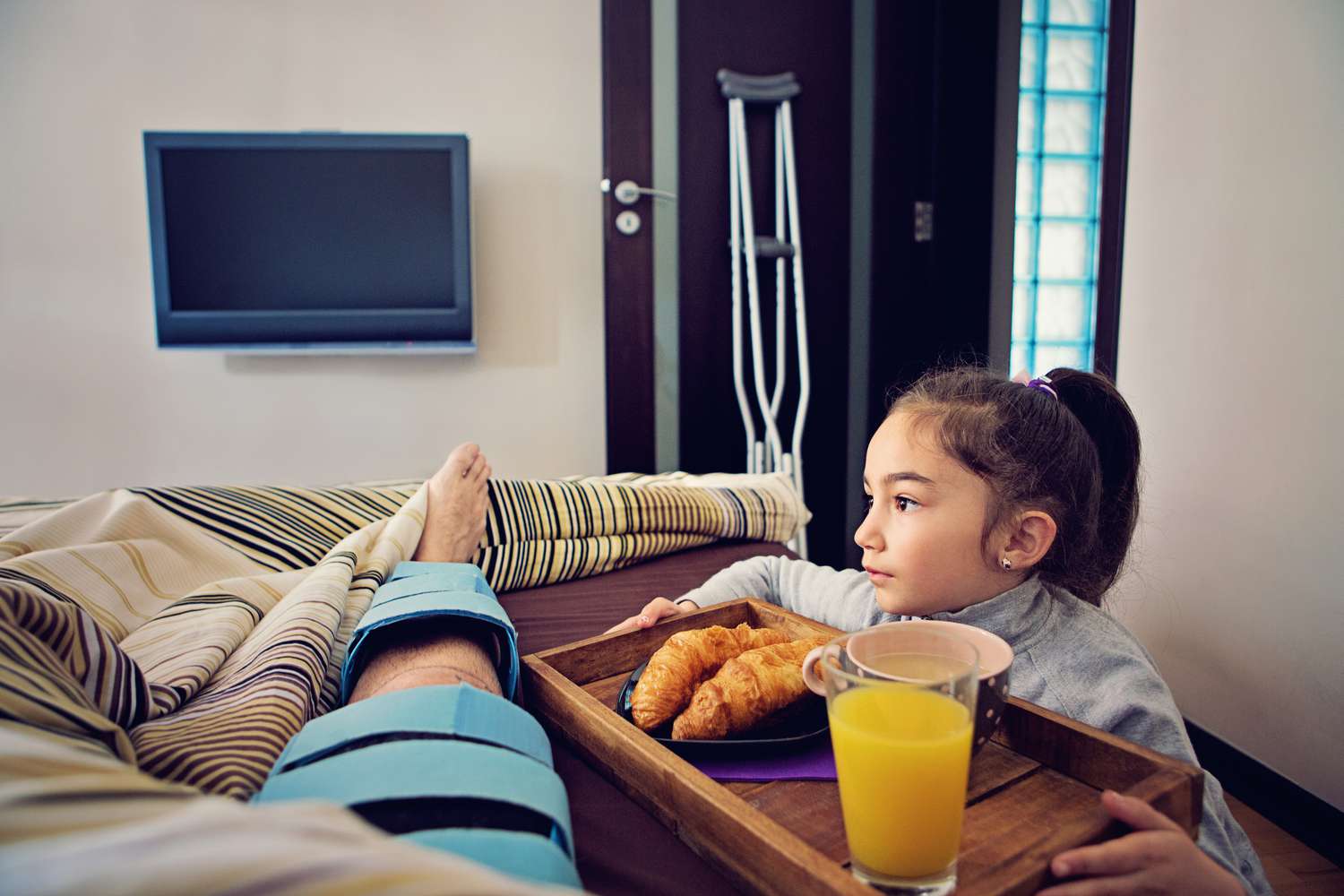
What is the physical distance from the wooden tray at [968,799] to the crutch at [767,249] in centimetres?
182

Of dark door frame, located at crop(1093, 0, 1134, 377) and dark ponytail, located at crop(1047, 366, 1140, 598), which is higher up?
dark door frame, located at crop(1093, 0, 1134, 377)

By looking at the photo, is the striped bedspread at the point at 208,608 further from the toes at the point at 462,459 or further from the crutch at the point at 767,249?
the crutch at the point at 767,249

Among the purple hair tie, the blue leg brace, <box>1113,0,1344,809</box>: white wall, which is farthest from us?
<box>1113,0,1344,809</box>: white wall

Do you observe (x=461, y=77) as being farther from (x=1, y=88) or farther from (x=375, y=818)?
(x=375, y=818)

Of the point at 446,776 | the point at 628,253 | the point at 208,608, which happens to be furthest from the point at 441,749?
the point at 628,253

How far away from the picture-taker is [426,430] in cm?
285

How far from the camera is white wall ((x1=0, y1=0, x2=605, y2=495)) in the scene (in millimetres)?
2658

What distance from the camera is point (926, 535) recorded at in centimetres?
91

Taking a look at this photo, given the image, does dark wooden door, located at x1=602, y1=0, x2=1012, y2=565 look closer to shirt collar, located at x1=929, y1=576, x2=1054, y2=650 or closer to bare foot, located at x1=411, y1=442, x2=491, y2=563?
bare foot, located at x1=411, y1=442, x2=491, y2=563

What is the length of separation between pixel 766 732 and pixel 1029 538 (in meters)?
0.40

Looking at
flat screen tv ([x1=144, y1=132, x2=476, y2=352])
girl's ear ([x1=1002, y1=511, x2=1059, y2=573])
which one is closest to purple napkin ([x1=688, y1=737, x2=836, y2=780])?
girl's ear ([x1=1002, y1=511, x2=1059, y2=573])

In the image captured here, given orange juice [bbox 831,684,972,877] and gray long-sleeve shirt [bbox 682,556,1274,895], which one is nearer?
orange juice [bbox 831,684,972,877]

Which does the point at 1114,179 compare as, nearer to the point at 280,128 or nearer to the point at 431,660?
the point at 431,660

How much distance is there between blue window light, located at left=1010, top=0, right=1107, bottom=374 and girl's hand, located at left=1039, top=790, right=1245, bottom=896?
2.39 meters
